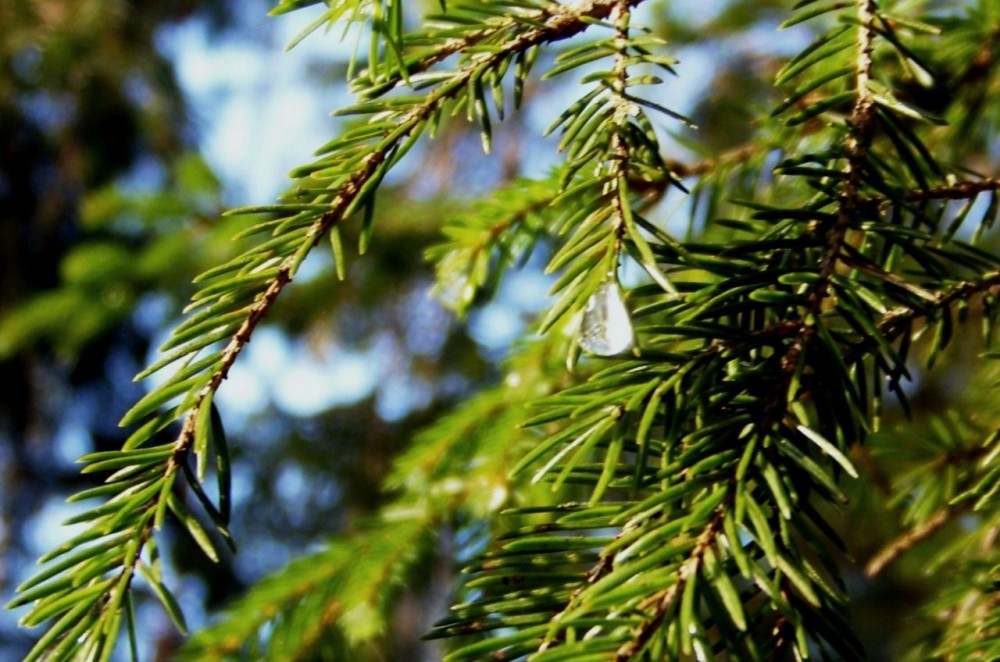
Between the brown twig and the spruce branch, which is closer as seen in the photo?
the spruce branch

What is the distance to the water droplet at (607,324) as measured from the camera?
1.12 ft

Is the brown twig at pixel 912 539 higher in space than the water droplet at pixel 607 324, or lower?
lower

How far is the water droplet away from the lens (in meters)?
0.34

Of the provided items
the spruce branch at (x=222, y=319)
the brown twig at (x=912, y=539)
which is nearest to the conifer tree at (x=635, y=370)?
the spruce branch at (x=222, y=319)

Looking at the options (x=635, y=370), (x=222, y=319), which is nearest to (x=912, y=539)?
(x=635, y=370)

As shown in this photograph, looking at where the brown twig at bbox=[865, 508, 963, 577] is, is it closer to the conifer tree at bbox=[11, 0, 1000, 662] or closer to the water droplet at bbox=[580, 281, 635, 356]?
the conifer tree at bbox=[11, 0, 1000, 662]

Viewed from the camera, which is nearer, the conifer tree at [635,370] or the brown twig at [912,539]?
the conifer tree at [635,370]

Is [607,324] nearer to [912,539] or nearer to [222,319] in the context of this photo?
[222,319]

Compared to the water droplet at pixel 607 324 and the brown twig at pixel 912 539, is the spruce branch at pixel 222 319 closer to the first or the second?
the water droplet at pixel 607 324

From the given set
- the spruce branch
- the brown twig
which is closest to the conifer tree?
the spruce branch

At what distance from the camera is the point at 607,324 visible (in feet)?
1.17

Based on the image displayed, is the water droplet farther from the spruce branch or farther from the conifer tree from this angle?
the spruce branch

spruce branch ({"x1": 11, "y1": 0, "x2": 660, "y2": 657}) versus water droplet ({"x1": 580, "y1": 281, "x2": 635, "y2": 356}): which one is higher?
spruce branch ({"x1": 11, "y1": 0, "x2": 660, "y2": 657})

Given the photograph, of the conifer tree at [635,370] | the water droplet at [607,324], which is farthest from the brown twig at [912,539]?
the water droplet at [607,324]
